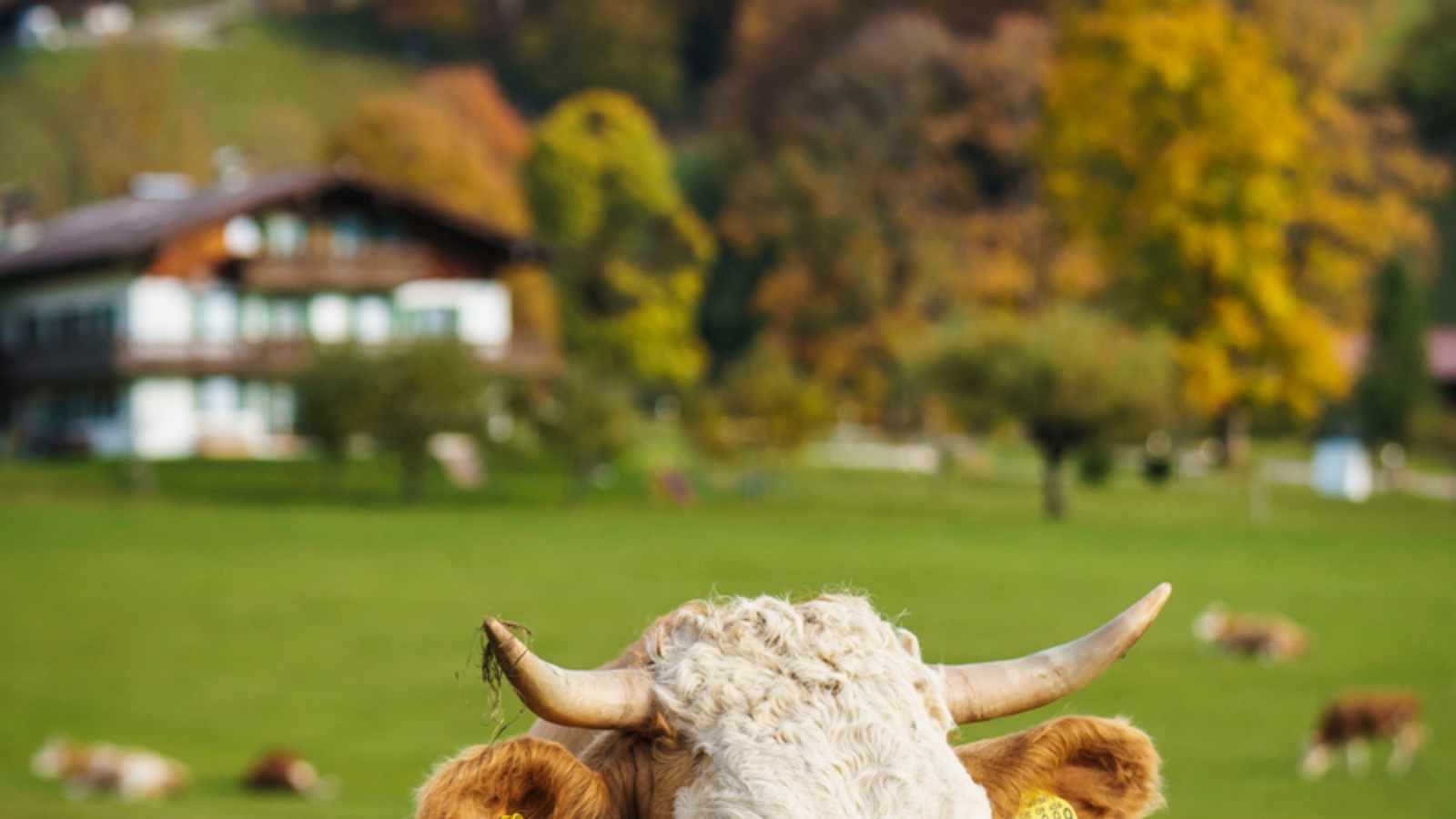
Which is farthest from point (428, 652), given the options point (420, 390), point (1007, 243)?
point (1007, 243)

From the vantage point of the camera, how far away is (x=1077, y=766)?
4.72 metres

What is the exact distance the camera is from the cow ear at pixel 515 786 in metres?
3.94

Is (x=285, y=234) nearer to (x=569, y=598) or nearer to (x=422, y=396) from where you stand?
(x=422, y=396)

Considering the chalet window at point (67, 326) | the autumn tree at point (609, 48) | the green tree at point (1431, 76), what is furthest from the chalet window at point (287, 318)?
the autumn tree at point (609, 48)

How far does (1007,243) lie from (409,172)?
20.4 meters

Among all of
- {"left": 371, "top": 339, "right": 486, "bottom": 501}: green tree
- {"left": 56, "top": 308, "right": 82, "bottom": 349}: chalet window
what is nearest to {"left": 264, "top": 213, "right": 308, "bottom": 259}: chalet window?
{"left": 56, "top": 308, "right": 82, "bottom": 349}: chalet window

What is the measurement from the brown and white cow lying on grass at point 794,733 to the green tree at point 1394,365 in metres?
52.3

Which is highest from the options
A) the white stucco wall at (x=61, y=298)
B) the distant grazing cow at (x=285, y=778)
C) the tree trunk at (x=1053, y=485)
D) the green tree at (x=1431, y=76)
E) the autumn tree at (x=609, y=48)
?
the autumn tree at (x=609, y=48)

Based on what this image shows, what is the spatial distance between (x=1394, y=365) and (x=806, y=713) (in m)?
54.1

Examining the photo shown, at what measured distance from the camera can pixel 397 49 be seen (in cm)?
11488

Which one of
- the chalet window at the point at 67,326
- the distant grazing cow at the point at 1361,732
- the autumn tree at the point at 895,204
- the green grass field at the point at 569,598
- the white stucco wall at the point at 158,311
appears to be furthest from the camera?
the autumn tree at the point at 895,204

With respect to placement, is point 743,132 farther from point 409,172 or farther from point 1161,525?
point 1161,525

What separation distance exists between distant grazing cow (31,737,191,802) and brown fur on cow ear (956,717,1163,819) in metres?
16.5

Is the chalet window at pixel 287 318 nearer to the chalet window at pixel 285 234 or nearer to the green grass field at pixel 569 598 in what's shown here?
the chalet window at pixel 285 234
